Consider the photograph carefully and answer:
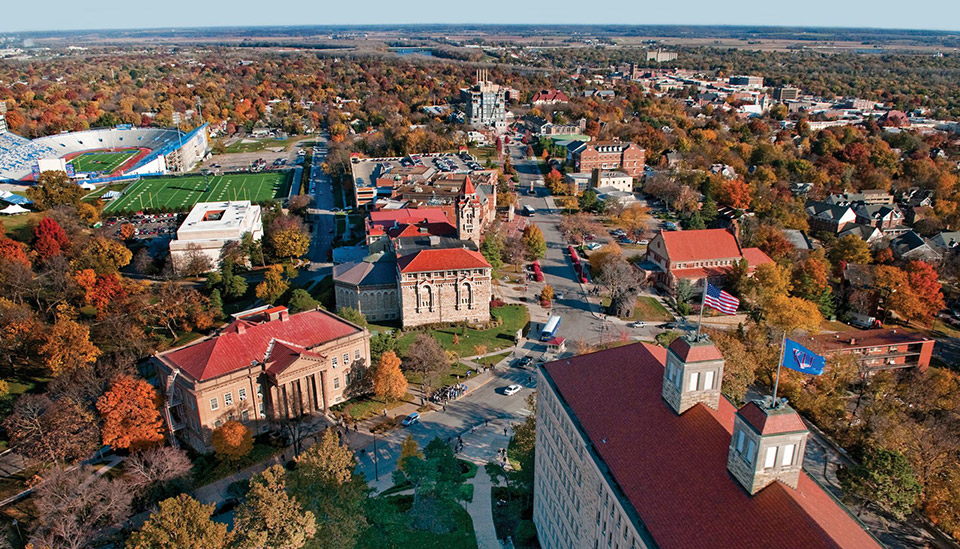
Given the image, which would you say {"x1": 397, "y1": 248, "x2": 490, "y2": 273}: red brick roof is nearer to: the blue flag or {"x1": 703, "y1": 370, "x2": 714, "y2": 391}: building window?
{"x1": 703, "y1": 370, "x2": 714, "y2": 391}: building window

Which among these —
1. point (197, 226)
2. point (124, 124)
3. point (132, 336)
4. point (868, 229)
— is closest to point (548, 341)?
point (132, 336)

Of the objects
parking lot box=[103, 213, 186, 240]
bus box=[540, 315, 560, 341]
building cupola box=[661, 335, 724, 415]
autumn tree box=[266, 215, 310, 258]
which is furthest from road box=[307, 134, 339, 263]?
building cupola box=[661, 335, 724, 415]

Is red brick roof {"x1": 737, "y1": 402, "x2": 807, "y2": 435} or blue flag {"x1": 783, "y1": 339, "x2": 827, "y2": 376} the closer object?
red brick roof {"x1": 737, "y1": 402, "x2": 807, "y2": 435}

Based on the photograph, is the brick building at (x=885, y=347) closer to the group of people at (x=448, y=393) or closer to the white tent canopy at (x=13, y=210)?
the group of people at (x=448, y=393)

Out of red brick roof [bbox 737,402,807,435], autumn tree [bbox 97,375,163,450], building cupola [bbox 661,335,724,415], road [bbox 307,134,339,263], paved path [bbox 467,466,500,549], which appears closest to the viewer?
red brick roof [bbox 737,402,807,435]

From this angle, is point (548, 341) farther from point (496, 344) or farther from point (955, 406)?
point (955, 406)

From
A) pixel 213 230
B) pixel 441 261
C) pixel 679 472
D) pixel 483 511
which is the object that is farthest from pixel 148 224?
pixel 679 472
